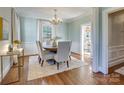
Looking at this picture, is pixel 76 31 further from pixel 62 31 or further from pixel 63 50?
pixel 63 50

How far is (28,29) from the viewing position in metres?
6.55

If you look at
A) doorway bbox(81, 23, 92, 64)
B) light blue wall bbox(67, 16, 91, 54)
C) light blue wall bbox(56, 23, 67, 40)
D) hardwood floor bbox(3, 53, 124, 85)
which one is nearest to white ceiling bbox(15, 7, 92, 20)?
light blue wall bbox(67, 16, 91, 54)

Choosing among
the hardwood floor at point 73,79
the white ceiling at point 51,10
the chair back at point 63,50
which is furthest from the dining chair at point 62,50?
the white ceiling at point 51,10

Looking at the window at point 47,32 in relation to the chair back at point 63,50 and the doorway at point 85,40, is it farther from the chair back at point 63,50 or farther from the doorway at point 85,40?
the chair back at point 63,50

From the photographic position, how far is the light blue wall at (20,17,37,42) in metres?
6.39

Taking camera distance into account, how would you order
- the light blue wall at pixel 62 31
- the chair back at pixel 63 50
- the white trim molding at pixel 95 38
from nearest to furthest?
the white trim molding at pixel 95 38, the chair back at pixel 63 50, the light blue wall at pixel 62 31

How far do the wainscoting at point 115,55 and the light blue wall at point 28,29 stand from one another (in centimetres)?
433

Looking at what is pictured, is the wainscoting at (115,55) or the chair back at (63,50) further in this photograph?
the wainscoting at (115,55)

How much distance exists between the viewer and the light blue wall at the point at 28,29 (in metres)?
6.39

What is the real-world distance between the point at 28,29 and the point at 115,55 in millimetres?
4637

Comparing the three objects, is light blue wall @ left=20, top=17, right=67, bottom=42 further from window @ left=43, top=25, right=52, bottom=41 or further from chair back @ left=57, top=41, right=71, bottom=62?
chair back @ left=57, top=41, right=71, bottom=62
